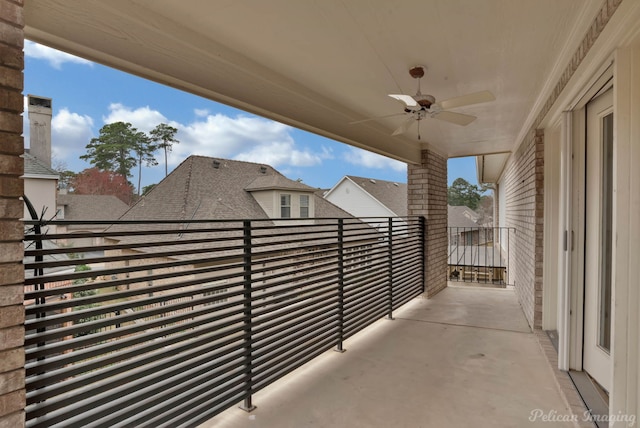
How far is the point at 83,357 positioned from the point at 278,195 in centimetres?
732

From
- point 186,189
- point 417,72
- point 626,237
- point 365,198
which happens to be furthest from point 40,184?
point 365,198

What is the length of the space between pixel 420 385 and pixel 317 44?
2488 mm

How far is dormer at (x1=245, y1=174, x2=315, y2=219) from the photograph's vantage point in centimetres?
870

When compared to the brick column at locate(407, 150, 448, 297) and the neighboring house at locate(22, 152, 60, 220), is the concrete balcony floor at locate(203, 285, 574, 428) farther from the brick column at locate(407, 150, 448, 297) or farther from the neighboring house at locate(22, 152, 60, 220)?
the neighboring house at locate(22, 152, 60, 220)

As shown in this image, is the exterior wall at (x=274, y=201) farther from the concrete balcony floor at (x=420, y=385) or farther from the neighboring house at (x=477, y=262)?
the concrete balcony floor at (x=420, y=385)

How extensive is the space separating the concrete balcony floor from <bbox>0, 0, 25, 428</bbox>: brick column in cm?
127

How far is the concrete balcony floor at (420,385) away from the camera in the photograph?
7.28 feet

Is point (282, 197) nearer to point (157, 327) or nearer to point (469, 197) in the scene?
point (157, 327)

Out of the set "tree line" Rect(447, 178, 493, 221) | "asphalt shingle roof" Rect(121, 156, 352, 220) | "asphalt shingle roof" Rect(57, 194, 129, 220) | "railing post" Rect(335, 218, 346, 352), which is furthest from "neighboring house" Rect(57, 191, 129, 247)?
"tree line" Rect(447, 178, 493, 221)

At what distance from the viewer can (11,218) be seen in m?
1.17

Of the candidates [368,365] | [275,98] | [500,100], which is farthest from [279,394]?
[500,100]

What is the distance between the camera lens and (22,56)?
1.20 m

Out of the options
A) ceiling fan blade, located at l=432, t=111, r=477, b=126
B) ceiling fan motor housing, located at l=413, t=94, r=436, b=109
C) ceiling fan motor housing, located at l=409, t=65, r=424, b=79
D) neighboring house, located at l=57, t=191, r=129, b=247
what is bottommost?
neighboring house, located at l=57, t=191, r=129, b=247

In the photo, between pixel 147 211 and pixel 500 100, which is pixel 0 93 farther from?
pixel 147 211
